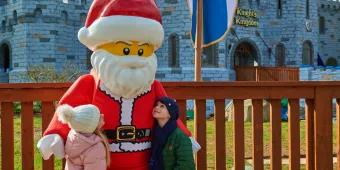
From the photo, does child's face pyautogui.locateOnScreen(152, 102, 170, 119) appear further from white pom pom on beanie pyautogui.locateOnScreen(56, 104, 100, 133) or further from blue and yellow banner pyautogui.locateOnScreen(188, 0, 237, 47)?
blue and yellow banner pyautogui.locateOnScreen(188, 0, 237, 47)

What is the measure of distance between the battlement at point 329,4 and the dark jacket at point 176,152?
33014 mm

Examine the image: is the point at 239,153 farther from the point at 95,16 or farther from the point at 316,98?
the point at 95,16

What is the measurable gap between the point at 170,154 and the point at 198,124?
767mm

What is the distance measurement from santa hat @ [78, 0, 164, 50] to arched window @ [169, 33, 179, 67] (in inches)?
685

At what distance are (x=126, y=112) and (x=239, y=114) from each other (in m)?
1.09

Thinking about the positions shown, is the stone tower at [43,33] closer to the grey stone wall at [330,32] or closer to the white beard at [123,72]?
the white beard at [123,72]

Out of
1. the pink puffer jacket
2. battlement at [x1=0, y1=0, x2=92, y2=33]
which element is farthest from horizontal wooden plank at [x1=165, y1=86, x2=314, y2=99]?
battlement at [x1=0, y1=0, x2=92, y2=33]

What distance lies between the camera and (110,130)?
9.37ft

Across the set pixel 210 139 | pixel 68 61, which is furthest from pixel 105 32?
pixel 68 61

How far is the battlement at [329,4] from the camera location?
111ft

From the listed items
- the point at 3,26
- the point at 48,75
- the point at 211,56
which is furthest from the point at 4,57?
→ the point at 211,56

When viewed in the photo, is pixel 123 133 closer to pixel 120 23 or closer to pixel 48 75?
pixel 120 23

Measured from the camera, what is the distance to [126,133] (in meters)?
2.87

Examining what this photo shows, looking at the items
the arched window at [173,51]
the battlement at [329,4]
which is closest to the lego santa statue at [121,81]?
the arched window at [173,51]
